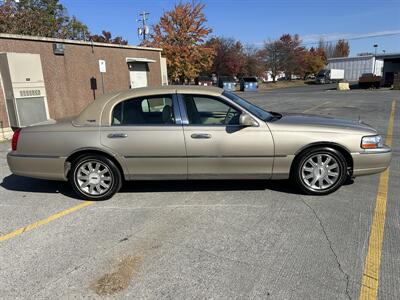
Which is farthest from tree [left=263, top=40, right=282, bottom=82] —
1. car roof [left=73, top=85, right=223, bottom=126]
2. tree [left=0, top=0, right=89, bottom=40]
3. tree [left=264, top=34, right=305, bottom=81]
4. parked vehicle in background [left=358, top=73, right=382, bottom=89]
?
car roof [left=73, top=85, right=223, bottom=126]

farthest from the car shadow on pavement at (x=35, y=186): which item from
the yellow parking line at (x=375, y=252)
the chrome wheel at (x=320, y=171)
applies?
the yellow parking line at (x=375, y=252)

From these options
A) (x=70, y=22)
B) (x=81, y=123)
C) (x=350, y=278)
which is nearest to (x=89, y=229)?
(x=81, y=123)

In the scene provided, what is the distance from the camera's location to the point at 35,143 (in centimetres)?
432

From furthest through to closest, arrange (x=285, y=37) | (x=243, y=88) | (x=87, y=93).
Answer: (x=285, y=37), (x=243, y=88), (x=87, y=93)

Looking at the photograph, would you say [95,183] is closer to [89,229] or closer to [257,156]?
[89,229]

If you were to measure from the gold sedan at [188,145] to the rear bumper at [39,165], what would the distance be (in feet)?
0.05

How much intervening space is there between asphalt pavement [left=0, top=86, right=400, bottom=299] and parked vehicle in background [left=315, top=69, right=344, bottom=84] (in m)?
54.4

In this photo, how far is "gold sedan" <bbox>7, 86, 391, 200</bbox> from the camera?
4.11 meters

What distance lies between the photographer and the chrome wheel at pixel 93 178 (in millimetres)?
4336

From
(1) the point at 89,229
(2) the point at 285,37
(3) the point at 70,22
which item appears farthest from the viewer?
(2) the point at 285,37

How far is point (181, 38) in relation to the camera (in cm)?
3578

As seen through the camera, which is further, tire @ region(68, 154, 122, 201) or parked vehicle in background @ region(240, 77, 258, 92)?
parked vehicle in background @ region(240, 77, 258, 92)

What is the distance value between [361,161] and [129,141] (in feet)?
10.3

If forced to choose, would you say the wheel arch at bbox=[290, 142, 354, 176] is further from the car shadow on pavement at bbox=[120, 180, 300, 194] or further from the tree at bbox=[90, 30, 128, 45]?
the tree at bbox=[90, 30, 128, 45]
